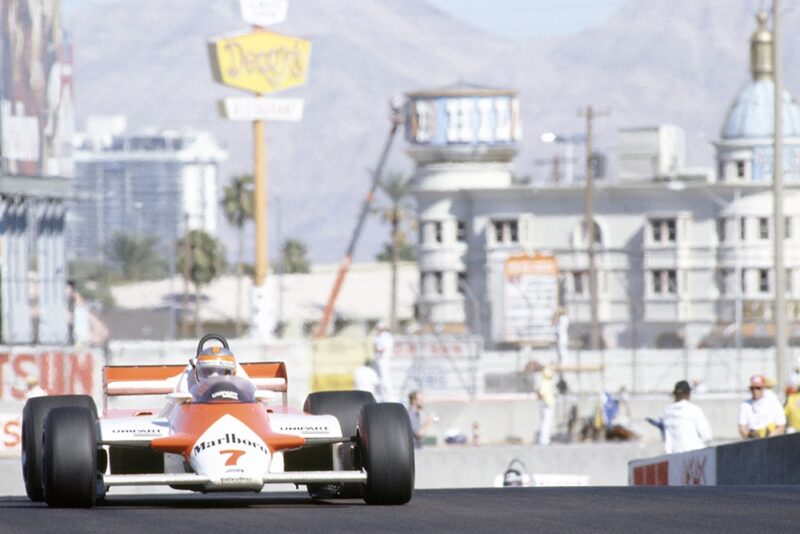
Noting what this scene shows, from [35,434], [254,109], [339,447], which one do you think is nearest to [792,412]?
[339,447]

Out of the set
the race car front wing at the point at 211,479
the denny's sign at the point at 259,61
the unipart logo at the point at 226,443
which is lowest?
the race car front wing at the point at 211,479

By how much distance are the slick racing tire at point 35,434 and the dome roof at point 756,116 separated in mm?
98118

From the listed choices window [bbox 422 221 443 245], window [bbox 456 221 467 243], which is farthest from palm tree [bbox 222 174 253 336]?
window [bbox 456 221 467 243]

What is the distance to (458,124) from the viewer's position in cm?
11000

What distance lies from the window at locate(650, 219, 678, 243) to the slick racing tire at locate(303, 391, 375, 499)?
93.9 meters

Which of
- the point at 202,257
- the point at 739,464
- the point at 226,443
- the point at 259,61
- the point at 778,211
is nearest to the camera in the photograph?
the point at 226,443

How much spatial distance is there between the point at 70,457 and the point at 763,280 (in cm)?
9793

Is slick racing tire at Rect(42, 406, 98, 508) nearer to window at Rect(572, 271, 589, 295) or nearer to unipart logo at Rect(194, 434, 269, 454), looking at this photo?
unipart logo at Rect(194, 434, 269, 454)

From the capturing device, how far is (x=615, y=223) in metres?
110

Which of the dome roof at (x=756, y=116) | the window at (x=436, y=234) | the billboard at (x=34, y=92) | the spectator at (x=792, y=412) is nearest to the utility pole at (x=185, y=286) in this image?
the window at (x=436, y=234)

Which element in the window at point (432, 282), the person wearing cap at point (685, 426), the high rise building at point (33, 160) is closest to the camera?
the person wearing cap at point (685, 426)

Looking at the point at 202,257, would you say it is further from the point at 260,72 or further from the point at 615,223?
the point at 260,72

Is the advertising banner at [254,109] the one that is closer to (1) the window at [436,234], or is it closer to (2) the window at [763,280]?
(2) the window at [763,280]

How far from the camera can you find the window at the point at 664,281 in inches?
4309
